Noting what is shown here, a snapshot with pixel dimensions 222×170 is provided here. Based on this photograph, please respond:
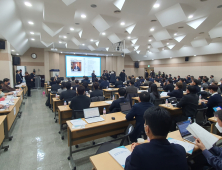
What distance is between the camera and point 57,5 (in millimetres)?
4344

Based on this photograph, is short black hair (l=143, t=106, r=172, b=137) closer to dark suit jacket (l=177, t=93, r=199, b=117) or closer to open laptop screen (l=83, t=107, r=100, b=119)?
open laptop screen (l=83, t=107, r=100, b=119)

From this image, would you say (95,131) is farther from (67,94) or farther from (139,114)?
(67,94)

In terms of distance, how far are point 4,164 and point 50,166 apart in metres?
0.93

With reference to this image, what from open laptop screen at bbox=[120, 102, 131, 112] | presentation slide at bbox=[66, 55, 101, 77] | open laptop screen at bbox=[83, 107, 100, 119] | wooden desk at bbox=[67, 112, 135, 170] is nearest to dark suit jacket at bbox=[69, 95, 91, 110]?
open laptop screen at bbox=[83, 107, 100, 119]

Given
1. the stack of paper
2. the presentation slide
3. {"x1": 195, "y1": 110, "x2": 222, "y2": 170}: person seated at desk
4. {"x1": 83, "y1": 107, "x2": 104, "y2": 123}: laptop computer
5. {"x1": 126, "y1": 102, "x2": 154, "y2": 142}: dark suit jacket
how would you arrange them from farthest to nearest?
the presentation slide
{"x1": 83, "y1": 107, "x2": 104, "y2": 123}: laptop computer
{"x1": 126, "y1": 102, "x2": 154, "y2": 142}: dark suit jacket
the stack of paper
{"x1": 195, "y1": 110, "x2": 222, "y2": 170}: person seated at desk

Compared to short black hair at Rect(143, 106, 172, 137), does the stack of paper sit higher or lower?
lower

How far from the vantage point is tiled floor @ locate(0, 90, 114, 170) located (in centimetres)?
250

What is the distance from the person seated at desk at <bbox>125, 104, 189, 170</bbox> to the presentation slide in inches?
587

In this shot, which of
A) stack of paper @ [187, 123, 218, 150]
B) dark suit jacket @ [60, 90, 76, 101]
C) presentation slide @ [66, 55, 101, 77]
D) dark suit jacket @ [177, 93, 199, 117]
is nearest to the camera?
stack of paper @ [187, 123, 218, 150]

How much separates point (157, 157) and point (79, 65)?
50.0 ft

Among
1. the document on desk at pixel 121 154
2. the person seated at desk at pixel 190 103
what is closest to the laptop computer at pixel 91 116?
the document on desk at pixel 121 154

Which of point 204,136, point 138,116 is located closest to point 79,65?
point 138,116

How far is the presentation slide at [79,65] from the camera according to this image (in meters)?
14.9

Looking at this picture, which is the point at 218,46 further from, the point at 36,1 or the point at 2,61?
the point at 2,61
